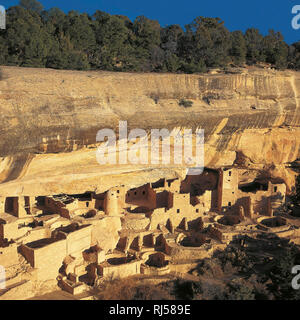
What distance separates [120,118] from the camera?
1216cm

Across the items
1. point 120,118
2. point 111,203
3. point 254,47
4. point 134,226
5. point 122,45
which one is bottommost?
point 134,226

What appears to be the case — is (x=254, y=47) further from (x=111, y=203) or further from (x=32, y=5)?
(x=111, y=203)

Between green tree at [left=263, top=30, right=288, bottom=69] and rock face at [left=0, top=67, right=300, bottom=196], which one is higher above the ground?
green tree at [left=263, top=30, right=288, bottom=69]

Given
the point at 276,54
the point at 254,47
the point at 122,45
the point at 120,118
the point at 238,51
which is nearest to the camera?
the point at 120,118

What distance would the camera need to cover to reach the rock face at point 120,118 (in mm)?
11055

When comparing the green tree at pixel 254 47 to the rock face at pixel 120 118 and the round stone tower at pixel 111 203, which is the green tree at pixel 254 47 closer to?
the rock face at pixel 120 118

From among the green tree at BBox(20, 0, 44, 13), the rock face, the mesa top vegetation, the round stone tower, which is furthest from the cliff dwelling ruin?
the green tree at BBox(20, 0, 44, 13)

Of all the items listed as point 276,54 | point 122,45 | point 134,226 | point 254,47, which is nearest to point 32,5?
point 122,45

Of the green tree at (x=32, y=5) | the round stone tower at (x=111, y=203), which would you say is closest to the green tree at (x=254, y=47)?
the green tree at (x=32, y=5)

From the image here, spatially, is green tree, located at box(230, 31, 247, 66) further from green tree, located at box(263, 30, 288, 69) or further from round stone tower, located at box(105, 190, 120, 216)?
round stone tower, located at box(105, 190, 120, 216)

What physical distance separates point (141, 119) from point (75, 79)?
2327 millimetres

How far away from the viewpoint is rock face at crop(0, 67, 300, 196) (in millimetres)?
11055
